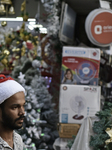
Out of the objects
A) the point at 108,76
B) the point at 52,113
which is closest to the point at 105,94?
the point at 108,76

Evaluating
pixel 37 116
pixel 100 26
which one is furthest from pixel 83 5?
pixel 37 116

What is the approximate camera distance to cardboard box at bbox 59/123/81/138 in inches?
182

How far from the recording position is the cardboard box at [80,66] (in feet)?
15.7

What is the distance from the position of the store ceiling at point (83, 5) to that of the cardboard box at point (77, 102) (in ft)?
6.18

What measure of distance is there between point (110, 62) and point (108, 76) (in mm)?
328

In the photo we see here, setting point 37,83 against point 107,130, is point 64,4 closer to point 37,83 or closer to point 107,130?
point 37,83

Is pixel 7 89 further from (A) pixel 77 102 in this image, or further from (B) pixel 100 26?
(B) pixel 100 26

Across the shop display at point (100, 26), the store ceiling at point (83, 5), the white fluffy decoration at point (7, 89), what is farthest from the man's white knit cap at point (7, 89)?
the store ceiling at point (83, 5)

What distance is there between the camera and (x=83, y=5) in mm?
6020

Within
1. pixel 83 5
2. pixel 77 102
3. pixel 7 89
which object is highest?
pixel 83 5

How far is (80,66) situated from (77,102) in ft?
1.82

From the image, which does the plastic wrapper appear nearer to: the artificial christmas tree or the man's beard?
the man's beard

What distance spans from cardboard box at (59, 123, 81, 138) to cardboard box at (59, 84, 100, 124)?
0.07 m

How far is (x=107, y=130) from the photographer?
2.62 metres
